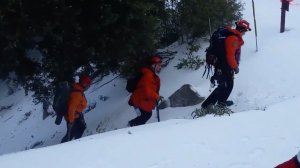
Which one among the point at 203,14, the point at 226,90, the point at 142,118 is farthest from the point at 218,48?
the point at 203,14

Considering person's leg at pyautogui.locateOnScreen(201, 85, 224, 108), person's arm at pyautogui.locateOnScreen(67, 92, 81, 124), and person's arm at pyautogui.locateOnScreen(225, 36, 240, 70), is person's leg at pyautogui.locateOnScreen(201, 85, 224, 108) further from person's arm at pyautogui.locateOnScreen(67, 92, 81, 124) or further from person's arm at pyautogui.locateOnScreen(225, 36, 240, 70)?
person's arm at pyautogui.locateOnScreen(67, 92, 81, 124)

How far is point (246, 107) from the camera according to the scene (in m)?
9.12

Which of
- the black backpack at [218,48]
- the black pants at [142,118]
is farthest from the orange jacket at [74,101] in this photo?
the black backpack at [218,48]

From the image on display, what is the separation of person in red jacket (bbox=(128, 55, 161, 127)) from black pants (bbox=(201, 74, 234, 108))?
3.26 ft

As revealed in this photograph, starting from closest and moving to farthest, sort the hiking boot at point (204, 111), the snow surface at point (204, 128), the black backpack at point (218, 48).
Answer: the snow surface at point (204, 128) → the hiking boot at point (204, 111) → the black backpack at point (218, 48)

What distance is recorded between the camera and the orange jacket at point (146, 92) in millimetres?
8977

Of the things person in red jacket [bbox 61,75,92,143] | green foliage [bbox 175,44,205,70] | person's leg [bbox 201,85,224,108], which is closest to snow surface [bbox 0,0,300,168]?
green foliage [bbox 175,44,205,70]

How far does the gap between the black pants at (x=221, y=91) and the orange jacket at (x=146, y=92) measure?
1.00 metres

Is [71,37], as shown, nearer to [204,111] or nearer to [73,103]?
[73,103]

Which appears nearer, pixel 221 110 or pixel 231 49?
pixel 221 110

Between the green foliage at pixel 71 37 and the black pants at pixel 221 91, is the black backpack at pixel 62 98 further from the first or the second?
the black pants at pixel 221 91

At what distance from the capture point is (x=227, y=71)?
28.8 feet

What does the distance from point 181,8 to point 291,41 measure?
267 centimetres

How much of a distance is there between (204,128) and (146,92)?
262 centimetres
